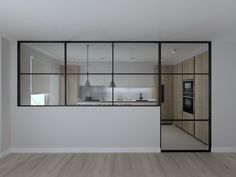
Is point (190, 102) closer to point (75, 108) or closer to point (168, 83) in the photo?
point (168, 83)

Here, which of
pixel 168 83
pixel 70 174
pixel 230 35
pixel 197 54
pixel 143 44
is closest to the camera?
pixel 70 174

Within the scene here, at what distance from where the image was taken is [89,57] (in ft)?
21.1

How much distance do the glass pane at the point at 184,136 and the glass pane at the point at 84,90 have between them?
66.4 inches

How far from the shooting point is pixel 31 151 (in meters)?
5.04

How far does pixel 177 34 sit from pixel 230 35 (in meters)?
1.02

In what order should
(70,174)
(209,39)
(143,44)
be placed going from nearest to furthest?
(70,174) < (209,39) < (143,44)

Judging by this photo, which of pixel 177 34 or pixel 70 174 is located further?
pixel 177 34

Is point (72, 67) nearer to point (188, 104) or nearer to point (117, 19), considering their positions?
point (117, 19)

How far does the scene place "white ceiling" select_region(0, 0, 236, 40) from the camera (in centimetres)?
291

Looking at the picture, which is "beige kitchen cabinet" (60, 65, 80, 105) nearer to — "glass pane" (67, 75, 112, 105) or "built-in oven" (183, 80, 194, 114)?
"glass pane" (67, 75, 112, 105)

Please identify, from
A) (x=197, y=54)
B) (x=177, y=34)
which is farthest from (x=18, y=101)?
(x=197, y=54)

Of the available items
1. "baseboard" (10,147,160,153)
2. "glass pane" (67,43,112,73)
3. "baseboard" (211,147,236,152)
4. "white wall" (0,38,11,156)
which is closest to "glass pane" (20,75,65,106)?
"white wall" (0,38,11,156)

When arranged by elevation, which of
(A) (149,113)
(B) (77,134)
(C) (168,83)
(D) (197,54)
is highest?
(D) (197,54)

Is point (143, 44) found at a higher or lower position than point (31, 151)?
higher
